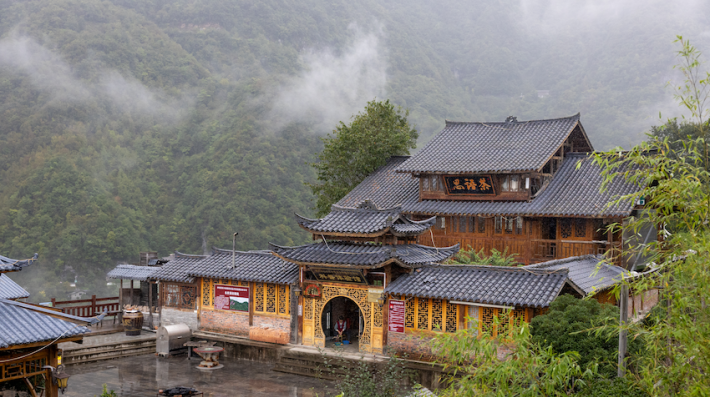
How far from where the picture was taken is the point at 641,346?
10453 millimetres

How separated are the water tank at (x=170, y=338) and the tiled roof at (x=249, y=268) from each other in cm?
164

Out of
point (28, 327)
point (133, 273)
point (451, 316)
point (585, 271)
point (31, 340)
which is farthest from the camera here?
point (133, 273)

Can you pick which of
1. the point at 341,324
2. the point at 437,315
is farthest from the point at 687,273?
the point at 341,324

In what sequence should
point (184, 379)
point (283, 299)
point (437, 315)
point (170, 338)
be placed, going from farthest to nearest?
point (170, 338), point (283, 299), point (184, 379), point (437, 315)

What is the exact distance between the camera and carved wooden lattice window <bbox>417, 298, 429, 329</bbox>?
14289mm

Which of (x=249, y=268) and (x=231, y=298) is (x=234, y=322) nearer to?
(x=231, y=298)

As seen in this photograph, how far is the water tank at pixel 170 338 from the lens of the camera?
17.1 m

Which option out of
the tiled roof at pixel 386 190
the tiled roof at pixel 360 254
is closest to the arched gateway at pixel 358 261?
the tiled roof at pixel 360 254

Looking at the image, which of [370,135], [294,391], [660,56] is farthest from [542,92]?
[294,391]

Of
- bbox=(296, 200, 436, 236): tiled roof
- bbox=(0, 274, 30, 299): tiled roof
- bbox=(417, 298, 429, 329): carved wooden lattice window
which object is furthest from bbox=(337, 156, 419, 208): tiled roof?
bbox=(0, 274, 30, 299): tiled roof

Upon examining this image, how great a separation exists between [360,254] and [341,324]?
9.37 feet

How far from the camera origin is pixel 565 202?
1988 cm

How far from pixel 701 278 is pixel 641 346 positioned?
5713 millimetres

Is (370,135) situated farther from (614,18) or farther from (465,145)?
(614,18)
